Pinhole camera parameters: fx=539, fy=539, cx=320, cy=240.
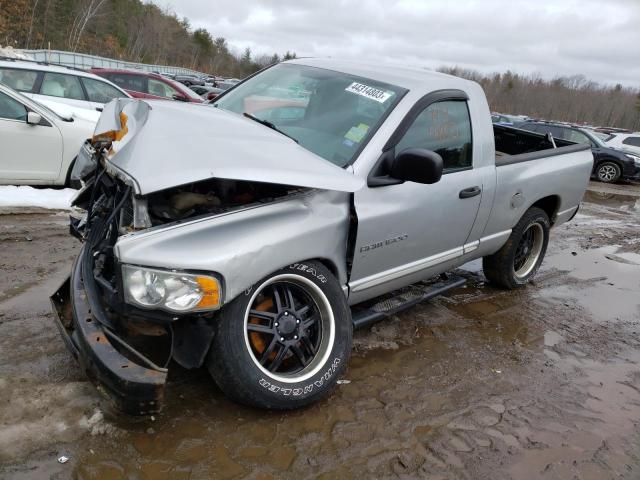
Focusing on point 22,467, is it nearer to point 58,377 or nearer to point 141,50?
point 58,377

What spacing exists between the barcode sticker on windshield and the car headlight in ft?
5.78

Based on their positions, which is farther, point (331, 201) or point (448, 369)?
point (448, 369)

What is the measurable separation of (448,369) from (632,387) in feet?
4.30

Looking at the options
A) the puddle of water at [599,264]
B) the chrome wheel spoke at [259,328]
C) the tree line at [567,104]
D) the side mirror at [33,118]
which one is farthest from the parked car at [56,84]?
the tree line at [567,104]

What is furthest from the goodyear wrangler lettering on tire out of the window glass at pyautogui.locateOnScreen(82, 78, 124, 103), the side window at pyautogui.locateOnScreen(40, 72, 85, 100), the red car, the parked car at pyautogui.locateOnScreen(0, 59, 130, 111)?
the red car

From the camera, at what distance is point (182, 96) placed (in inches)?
508

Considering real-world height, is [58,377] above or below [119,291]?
below

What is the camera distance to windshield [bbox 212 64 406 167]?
3.37 meters

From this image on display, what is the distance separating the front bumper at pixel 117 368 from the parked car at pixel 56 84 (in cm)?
813

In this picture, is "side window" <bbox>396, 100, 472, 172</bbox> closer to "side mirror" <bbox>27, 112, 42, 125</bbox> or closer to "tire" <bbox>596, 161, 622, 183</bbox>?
"side mirror" <bbox>27, 112, 42, 125</bbox>

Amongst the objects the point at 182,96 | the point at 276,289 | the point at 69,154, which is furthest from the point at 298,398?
the point at 182,96

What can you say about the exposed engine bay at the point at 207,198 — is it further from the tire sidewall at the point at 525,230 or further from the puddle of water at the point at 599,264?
the puddle of water at the point at 599,264

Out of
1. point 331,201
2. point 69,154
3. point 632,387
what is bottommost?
point 632,387

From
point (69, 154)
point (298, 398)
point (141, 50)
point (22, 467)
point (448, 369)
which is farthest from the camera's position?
point (141, 50)
